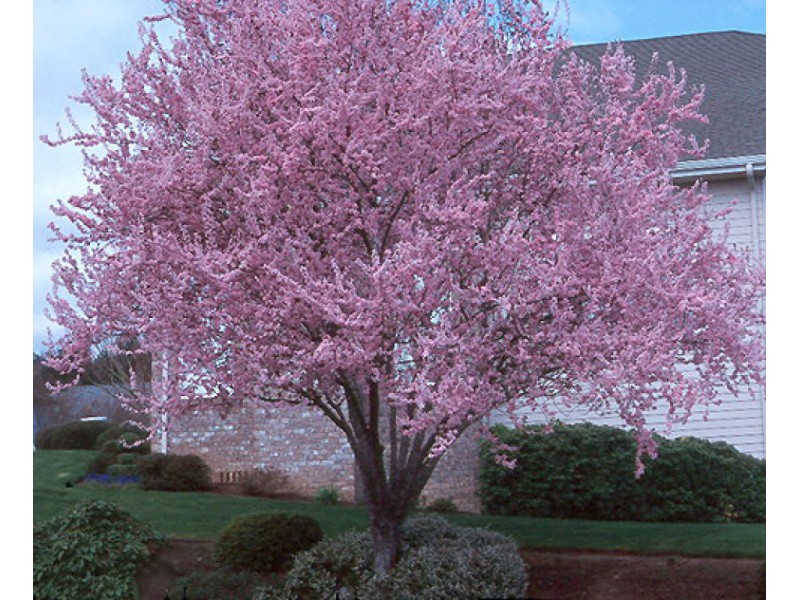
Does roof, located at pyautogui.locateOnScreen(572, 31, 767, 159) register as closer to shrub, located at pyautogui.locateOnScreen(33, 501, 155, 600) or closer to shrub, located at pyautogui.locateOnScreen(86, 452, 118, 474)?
shrub, located at pyautogui.locateOnScreen(33, 501, 155, 600)

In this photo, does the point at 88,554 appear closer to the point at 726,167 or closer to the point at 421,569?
the point at 421,569

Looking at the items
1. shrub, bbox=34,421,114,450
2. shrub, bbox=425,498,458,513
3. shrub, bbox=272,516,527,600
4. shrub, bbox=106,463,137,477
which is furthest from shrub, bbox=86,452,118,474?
shrub, bbox=272,516,527,600

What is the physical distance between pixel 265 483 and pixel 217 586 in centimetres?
540

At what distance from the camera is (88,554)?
9.23 metres

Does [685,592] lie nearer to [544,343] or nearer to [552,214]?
[544,343]

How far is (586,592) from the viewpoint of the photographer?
9.73 m

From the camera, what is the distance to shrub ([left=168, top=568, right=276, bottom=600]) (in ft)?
31.9

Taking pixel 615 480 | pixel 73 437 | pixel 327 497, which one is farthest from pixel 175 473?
pixel 615 480

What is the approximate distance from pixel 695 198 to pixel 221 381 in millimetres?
4350

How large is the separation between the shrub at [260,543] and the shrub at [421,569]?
991 millimetres

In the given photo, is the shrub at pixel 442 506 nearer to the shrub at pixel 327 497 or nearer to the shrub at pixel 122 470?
the shrub at pixel 327 497

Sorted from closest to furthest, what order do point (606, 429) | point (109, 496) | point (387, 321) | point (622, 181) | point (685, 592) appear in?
point (387, 321), point (622, 181), point (685, 592), point (606, 429), point (109, 496)

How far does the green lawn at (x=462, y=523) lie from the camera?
11.0 m
